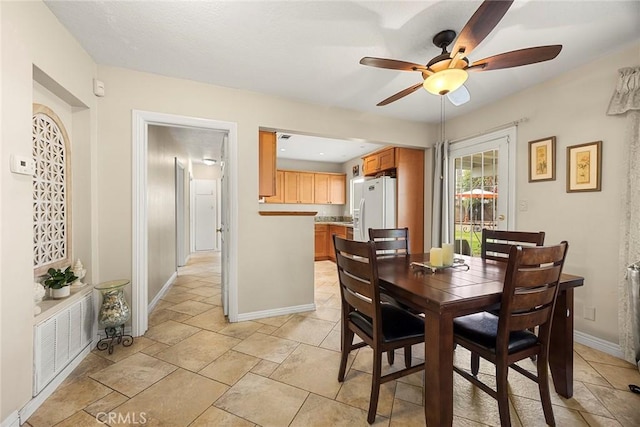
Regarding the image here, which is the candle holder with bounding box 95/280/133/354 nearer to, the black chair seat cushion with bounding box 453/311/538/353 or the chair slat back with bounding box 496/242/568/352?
the black chair seat cushion with bounding box 453/311/538/353

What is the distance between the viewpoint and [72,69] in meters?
1.94

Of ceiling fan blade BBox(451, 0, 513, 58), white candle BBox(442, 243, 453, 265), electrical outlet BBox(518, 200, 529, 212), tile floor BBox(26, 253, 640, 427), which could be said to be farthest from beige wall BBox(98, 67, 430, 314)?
ceiling fan blade BBox(451, 0, 513, 58)

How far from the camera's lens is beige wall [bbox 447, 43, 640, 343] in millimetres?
2176

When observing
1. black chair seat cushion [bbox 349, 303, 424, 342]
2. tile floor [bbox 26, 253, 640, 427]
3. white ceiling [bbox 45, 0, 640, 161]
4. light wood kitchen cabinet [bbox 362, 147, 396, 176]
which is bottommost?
tile floor [bbox 26, 253, 640, 427]

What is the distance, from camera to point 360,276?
1495 mm

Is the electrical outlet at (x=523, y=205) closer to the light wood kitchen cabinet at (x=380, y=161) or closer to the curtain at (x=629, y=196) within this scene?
the curtain at (x=629, y=196)

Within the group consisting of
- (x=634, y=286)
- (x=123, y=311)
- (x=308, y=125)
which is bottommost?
(x=123, y=311)

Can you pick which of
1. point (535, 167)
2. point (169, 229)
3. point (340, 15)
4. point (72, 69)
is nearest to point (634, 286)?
point (535, 167)

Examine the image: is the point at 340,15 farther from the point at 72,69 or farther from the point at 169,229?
the point at 169,229

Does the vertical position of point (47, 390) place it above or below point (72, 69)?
below

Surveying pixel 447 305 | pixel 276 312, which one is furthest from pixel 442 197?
pixel 447 305

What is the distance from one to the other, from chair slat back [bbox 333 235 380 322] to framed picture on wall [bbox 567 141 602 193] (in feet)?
7.42

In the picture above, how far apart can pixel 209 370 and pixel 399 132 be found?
3.44m

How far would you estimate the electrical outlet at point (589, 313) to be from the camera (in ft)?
7.52
